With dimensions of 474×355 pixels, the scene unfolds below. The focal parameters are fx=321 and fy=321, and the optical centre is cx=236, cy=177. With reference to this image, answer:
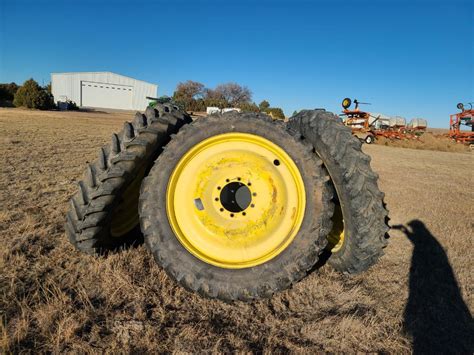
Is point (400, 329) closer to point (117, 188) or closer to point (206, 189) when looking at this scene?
point (206, 189)

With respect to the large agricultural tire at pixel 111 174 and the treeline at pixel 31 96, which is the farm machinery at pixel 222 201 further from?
the treeline at pixel 31 96

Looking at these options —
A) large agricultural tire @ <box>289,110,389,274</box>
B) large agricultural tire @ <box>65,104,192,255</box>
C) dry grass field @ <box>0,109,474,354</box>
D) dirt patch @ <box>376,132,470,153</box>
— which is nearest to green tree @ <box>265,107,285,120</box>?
large agricultural tire @ <box>289,110,389,274</box>

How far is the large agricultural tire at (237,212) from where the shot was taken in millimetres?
2461

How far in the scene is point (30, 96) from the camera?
35.8 m

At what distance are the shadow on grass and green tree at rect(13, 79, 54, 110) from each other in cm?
4192

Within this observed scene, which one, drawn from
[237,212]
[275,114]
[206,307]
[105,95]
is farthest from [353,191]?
[105,95]

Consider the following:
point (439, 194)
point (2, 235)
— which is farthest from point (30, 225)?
point (439, 194)

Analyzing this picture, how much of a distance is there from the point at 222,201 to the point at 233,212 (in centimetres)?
15

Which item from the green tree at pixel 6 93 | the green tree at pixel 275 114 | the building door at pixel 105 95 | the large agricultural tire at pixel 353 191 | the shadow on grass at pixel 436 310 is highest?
the building door at pixel 105 95

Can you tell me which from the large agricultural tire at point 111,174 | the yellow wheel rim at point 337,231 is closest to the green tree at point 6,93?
the large agricultural tire at point 111,174

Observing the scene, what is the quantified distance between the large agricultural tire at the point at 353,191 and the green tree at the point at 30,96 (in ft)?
136

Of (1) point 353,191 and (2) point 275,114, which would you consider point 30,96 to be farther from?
(1) point 353,191

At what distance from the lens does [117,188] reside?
95.6 inches

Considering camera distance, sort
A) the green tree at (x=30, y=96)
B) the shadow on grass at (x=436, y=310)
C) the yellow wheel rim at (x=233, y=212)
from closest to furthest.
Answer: the shadow on grass at (x=436, y=310)
the yellow wheel rim at (x=233, y=212)
the green tree at (x=30, y=96)
